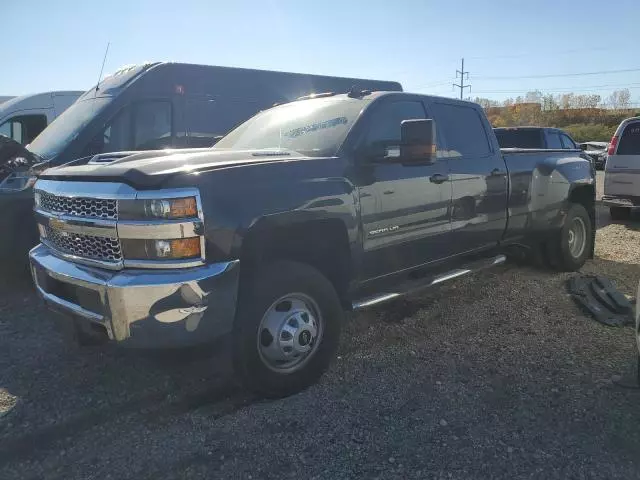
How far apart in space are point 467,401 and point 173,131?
522 centimetres

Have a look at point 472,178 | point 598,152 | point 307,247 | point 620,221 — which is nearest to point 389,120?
point 472,178

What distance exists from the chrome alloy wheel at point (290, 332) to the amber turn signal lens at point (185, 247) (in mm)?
641

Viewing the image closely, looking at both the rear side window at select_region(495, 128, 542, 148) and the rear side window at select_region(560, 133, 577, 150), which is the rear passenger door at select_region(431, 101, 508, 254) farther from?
the rear side window at select_region(560, 133, 577, 150)

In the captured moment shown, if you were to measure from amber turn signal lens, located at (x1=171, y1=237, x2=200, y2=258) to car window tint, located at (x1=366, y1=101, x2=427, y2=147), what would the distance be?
1.62m


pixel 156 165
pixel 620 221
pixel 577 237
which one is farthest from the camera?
pixel 620 221

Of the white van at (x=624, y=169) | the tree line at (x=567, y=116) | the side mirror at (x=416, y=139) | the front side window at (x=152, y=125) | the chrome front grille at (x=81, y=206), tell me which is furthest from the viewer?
the tree line at (x=567, y=116)

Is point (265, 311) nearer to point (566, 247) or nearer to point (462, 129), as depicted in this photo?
point (462, 129)

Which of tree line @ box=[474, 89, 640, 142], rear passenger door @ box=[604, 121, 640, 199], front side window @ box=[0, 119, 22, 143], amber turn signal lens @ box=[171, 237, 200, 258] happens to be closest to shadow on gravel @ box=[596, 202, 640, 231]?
rear passenger door @ box=[604, 121, 640, 199]

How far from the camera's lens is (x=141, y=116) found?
261 inches

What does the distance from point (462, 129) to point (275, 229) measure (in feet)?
8.37

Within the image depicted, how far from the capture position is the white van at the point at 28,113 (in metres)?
9.48

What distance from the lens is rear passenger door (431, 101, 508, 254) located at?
182 inches

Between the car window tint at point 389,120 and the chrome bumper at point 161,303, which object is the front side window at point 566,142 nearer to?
the car window tint at point 389,120

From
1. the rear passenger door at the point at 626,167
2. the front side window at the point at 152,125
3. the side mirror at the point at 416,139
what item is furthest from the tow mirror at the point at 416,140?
the rear passenger door at the point at 626,167
